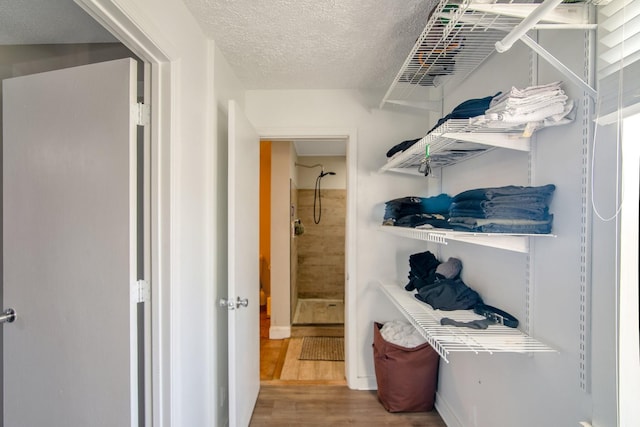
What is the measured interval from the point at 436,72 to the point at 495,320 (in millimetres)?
1348

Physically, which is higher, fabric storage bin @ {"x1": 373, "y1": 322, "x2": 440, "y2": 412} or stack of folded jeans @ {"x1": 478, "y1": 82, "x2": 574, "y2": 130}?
stack of folded jeans @ {"x1": 478, "y1": 82, "x2": 574, "y2": 130}

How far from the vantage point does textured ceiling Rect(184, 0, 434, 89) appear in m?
1.24

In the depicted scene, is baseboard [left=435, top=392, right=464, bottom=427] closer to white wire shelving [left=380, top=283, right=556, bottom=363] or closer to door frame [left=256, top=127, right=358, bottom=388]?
door frame [left=256, top=127, right=358, bottom=388]

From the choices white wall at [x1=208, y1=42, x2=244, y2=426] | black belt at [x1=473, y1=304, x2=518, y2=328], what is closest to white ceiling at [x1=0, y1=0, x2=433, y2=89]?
white wall at [x1=208, y1=42, x2=244, y2=426]

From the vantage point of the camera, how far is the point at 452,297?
1.38 meters

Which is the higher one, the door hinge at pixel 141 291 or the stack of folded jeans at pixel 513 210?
the stack of folded jeans at pixel 513 210

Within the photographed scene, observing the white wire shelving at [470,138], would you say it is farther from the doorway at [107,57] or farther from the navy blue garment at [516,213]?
the doorway at [107,57]

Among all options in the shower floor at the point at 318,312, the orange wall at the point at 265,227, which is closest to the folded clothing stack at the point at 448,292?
the shower floor at the point at 318,312

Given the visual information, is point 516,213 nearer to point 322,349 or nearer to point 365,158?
point 365,158

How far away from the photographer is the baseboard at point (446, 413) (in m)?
1.66

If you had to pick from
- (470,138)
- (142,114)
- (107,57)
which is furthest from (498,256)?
(107,57)

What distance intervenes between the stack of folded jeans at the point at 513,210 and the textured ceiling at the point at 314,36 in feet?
2.99

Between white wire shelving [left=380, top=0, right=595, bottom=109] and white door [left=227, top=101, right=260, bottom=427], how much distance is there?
3.18 feet

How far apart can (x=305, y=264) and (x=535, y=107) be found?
387cm
